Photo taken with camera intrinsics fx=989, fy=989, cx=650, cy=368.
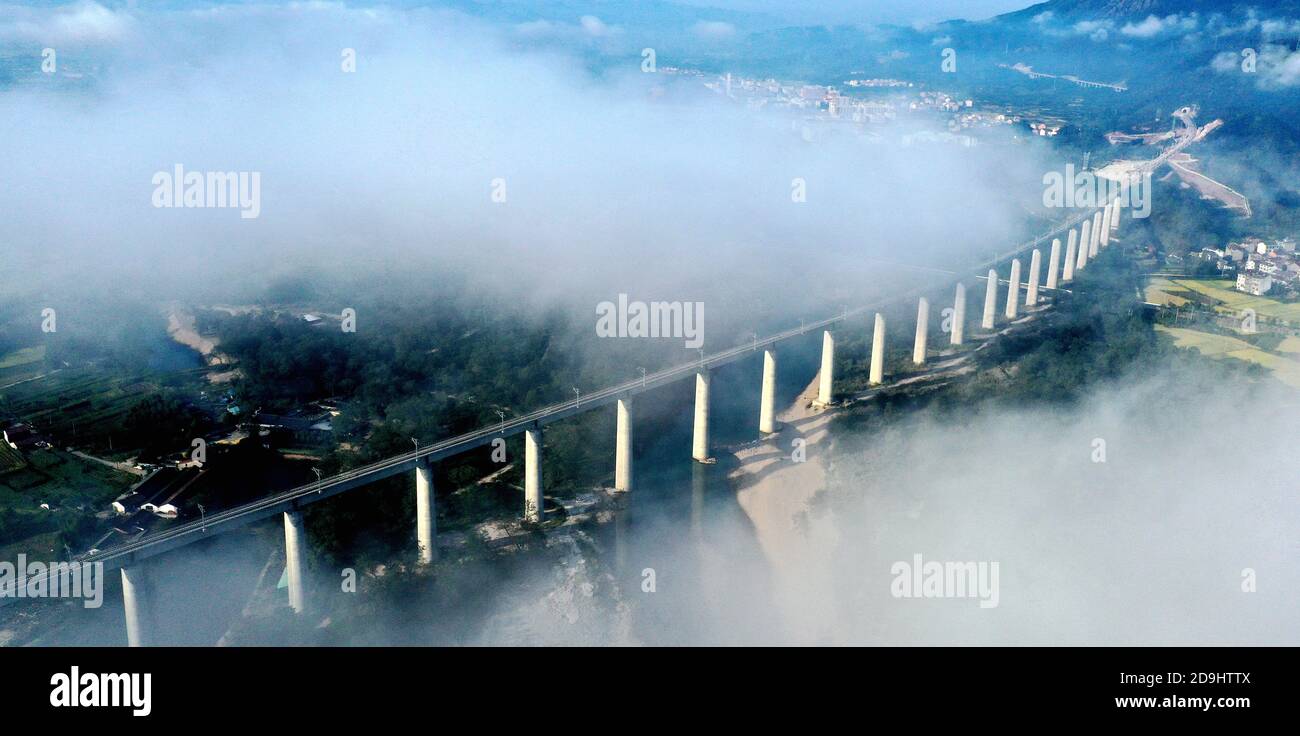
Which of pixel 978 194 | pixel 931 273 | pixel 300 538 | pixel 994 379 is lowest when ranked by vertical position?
pixel 300 538

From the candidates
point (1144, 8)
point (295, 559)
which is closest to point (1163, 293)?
point (295, 559)

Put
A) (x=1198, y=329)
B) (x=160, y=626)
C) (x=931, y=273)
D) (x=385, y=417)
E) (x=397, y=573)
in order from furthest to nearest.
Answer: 1. (x=931, y=273)
2. (x=1198, y=329)
3. (x=385, y=417)
4. (x=397, y=573)
5. (x=160, y=626)

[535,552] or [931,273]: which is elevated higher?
[931,273]

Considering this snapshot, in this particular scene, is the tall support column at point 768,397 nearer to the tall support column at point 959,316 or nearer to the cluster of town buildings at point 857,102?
the tall support column at point 959,316

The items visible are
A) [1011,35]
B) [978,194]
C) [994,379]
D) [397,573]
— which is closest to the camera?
[397,573]

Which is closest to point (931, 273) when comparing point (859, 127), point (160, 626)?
point (160, 626)

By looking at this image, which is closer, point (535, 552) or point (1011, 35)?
point (535, 552)

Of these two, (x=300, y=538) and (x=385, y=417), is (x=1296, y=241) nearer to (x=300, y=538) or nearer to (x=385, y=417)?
(x=385, y=417)

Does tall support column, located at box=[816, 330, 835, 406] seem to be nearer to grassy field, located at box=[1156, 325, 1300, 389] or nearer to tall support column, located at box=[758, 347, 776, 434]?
tall support column, located at box=[758, 347, 776, 434]
